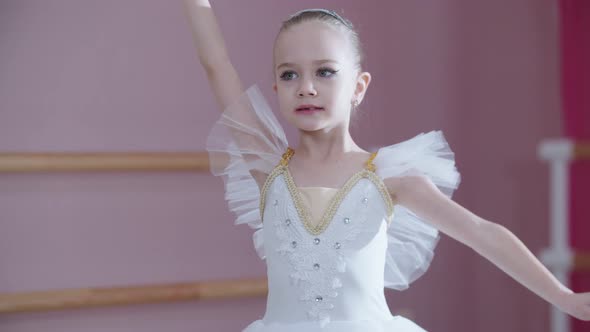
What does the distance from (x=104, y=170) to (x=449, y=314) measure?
2.98 feet

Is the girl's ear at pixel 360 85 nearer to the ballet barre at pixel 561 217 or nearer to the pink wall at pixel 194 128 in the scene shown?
the pink wall at pixel 194 128

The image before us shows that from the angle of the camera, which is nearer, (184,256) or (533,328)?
(184,256)

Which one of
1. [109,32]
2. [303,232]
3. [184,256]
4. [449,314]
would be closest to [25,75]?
[109,32]

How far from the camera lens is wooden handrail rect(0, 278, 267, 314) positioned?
1.66m

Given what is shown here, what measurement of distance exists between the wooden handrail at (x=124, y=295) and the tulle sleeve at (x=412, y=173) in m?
0.63

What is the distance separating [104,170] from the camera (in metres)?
1.76

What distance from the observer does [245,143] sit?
1.18 meters

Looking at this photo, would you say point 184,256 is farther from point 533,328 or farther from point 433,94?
point 533,328

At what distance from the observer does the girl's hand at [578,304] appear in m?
0.95

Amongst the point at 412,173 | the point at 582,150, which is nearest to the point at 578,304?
the point at 412,173

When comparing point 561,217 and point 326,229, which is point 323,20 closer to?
point 326,229

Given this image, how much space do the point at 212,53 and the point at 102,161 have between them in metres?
0.59

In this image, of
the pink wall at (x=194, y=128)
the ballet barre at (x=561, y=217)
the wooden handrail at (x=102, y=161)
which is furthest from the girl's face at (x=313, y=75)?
Result: the ballet barre at (x=561, y=217)

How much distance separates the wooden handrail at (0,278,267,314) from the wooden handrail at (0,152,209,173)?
9.3 inches
